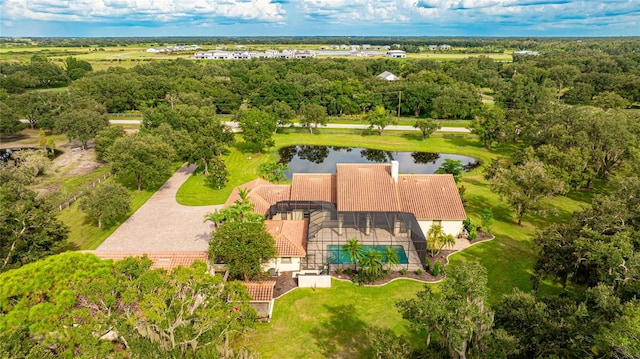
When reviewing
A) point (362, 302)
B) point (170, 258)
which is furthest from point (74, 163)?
point (362, 302)

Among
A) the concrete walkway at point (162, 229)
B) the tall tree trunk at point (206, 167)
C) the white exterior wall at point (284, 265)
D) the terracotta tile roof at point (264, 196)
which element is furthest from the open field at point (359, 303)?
the tall tree trunk at point (206, 167)

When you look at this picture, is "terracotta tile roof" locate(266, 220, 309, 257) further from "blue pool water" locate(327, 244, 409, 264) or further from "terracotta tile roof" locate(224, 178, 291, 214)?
"terracotta tile roof" locate(224, 178, 291, 214)

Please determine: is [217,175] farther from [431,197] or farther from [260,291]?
[431,197]

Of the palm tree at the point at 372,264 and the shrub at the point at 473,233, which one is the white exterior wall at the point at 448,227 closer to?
the shrub at the point at 473,233

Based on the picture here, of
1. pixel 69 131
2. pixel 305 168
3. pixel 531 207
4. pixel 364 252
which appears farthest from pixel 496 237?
pixel 69 131

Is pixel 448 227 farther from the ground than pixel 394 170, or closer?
closer

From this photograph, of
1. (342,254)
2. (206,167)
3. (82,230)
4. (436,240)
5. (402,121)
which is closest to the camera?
(342,254)
